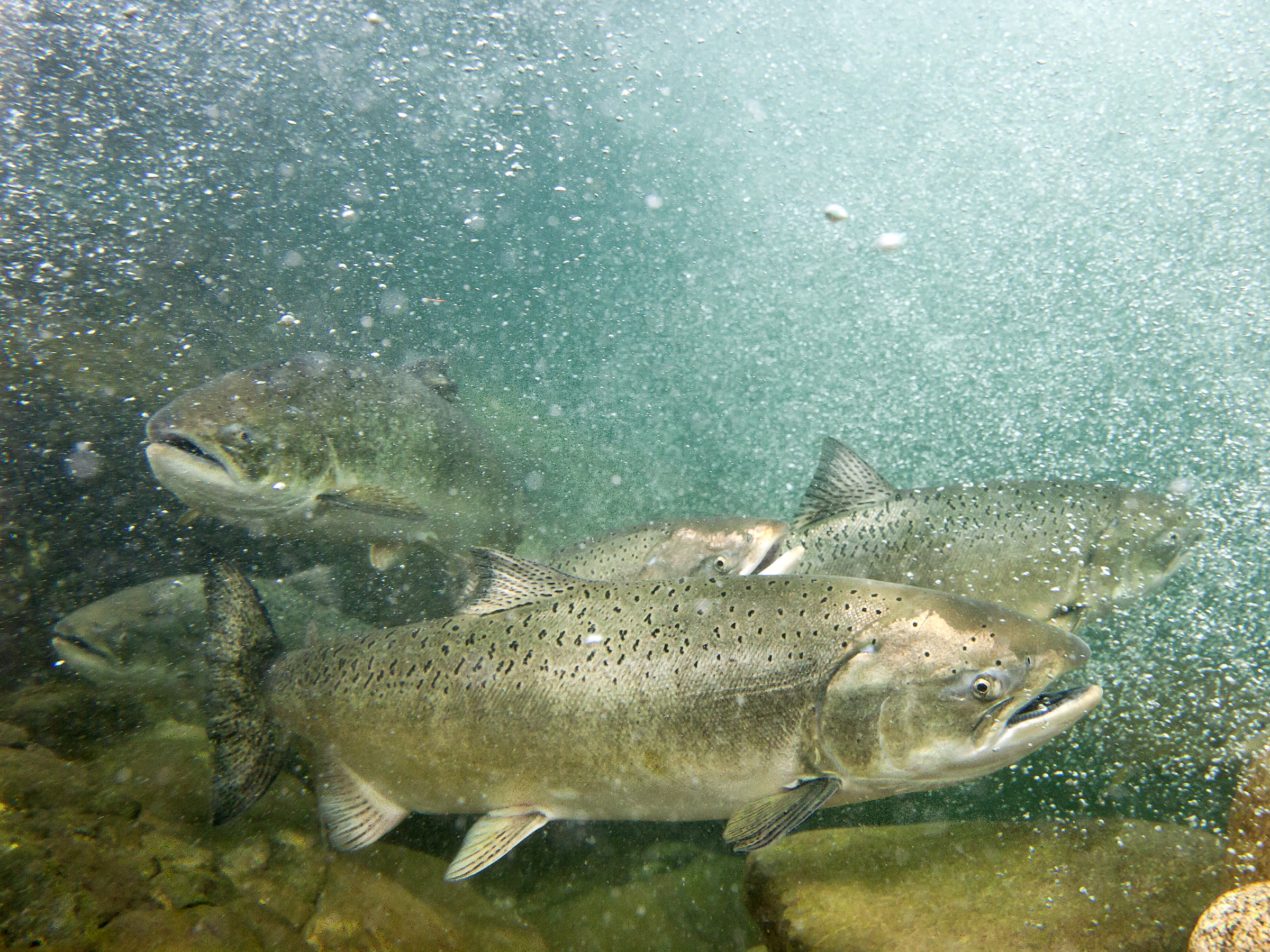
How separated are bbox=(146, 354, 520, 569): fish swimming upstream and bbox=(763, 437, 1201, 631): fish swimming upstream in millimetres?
2658

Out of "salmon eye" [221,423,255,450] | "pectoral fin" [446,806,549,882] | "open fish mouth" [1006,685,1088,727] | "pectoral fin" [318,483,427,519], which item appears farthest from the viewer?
"pectoral fin" [318,483,427,519]

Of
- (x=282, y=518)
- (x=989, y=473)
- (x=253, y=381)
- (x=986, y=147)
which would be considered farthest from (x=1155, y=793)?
(x=986, y=147)

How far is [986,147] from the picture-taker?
24.0m

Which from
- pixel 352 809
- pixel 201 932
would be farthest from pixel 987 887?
pixel 201 932

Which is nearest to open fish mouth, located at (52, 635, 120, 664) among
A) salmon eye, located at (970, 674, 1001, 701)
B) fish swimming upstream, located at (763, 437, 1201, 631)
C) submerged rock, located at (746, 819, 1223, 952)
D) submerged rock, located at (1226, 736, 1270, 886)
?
submerged rock, located at (746, 819, 1223, 952)

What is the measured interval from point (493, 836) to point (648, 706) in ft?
2.64

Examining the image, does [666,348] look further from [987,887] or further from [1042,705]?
[1042,705]

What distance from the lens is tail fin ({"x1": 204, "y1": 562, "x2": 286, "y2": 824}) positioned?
8.33 feet

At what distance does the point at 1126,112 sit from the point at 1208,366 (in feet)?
35.3

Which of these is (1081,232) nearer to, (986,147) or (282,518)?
(986,147)

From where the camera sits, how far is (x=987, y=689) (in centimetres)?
197

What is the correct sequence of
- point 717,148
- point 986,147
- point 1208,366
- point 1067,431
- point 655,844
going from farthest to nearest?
point 717,148
point 986,147
point 1067,431
point 1208,366
point 655,844

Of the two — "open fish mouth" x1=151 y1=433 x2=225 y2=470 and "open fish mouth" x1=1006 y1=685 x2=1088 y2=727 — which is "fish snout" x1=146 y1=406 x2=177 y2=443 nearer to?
"open fish mouth" x1=151 y1=433 x2=225 y2=470

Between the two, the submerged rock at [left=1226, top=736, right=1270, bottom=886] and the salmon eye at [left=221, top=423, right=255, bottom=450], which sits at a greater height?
the submerged rock at [left=1226, top=736, right=1270, bottom=886]
